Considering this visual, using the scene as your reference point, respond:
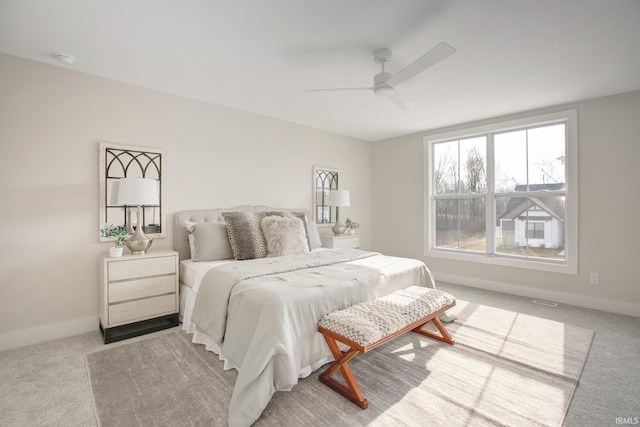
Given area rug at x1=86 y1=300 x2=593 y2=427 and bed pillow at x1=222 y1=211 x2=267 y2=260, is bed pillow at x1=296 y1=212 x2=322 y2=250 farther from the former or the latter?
area rug at x1=86 y1=300 x2=593 y2=427

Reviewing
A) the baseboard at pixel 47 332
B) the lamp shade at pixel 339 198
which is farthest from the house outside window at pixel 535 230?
the baseboard at pixel 47 332

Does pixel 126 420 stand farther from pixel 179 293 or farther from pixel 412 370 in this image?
pixel 412 370

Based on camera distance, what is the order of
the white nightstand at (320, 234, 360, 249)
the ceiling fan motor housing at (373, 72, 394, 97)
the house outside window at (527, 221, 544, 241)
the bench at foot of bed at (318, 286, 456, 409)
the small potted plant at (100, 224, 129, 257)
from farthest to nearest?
1. the white nightstand at (320, 234, 360, 249)
2. the house outside window at (527, 221, 544, 241)
3. the small potted plant at (100, 224, 129, 257)
4. the ceiling fan motor housing at (373, 72, 394, 97)
5. the bench at foot of bed at (318, 286, 456, 409)

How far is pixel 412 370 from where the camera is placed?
2.21m

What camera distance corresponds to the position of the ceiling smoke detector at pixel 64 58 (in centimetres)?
252

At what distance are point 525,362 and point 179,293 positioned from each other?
323 centimetres

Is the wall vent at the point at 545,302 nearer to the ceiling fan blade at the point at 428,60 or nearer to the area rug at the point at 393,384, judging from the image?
the area rug at the point at 393,384

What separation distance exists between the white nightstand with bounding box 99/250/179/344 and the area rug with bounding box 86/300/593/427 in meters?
0.24

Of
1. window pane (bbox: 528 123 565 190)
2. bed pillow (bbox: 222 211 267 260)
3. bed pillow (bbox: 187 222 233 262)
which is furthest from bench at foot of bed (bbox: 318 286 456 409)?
window pane (bbox: 528 123 565 190)

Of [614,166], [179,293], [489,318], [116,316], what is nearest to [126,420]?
[116,316]

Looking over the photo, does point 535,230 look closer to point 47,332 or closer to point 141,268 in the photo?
point 141,268

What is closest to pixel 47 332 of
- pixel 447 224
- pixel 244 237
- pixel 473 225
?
pixel 244 237

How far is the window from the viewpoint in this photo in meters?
3.82

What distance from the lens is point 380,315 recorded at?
2.03 m
